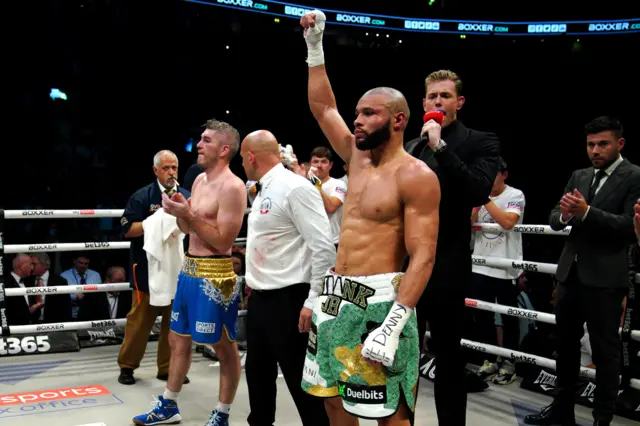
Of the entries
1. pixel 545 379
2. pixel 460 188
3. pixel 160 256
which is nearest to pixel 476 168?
pixel 460 188

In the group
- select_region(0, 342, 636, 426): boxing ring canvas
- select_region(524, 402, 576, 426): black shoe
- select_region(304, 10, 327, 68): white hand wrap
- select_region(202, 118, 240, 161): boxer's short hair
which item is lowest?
select_region(0, 342, 636, 426): boxing ring canvas

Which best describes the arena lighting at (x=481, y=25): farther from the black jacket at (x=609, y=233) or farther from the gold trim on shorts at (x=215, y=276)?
the black jacket at (x=609, y=233)

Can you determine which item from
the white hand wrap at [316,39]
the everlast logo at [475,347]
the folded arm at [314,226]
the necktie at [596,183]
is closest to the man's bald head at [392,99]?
the white hand wrap at [316,39]

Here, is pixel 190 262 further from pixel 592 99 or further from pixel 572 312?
pixel 592 99

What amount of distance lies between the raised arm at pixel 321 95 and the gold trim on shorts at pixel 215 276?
1.07 meters

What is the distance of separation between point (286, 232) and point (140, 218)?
167 centimetres

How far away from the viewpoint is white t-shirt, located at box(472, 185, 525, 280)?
399cm

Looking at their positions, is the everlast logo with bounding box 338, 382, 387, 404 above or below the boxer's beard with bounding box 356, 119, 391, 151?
below

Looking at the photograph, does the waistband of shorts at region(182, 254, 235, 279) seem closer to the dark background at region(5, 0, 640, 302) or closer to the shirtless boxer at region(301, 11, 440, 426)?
the shirtless boxer at region(301, 11, 440, 426)

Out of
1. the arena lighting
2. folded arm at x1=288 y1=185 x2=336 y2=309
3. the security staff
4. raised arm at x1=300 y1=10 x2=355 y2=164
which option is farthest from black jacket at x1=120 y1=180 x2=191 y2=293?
the arena lighting

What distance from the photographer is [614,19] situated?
9766mm

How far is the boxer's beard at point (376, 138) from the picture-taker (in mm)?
2059

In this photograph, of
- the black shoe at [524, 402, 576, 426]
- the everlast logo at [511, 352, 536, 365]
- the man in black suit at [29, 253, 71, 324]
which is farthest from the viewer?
the man in black suit at [29, 253, 71, 324]

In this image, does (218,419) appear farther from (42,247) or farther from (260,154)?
(42,247)
